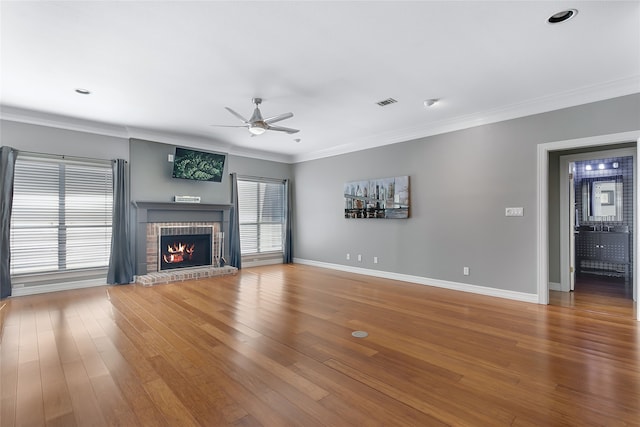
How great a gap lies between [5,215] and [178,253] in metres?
2.72

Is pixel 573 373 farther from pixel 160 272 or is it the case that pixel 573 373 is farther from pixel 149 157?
pixel 149 157

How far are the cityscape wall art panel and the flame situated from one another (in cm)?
353

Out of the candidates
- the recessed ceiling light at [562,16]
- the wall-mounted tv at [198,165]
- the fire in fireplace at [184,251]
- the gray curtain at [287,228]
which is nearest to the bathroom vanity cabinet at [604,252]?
the recessed ceiling light at [562,16]

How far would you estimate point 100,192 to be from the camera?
5.78 m

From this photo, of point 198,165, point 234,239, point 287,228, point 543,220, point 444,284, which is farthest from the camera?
point 287,228

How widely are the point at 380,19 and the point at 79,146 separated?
5574mm

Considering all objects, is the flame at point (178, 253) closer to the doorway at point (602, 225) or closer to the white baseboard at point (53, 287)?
the white baseboard at point (53, 287)

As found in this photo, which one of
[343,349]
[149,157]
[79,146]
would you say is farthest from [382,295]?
[79,146]

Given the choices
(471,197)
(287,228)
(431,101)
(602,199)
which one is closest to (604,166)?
(602,199)

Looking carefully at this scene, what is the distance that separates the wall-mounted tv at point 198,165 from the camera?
20.9 ft

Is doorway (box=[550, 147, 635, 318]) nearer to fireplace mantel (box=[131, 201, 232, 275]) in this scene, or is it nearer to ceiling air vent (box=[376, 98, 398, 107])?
ceiling air vent (box=[376, 98, 398, 107])

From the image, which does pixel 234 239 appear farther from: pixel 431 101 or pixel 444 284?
pixel 431 101

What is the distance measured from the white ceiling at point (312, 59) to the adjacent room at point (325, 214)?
0.03 meters

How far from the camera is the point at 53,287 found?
5.26 metres
